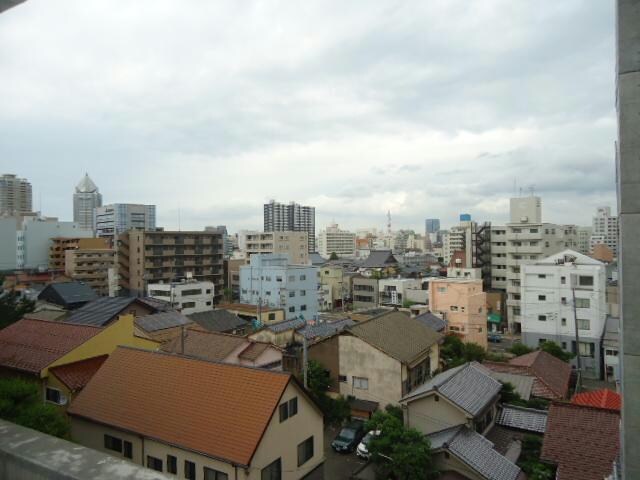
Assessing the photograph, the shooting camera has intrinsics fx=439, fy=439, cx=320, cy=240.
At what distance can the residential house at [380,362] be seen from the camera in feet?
63.6

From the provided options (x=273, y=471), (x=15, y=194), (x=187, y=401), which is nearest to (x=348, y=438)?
(x=273, y=471)

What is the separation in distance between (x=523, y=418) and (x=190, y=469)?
12.7m

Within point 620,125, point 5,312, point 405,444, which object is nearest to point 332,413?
point 405,444

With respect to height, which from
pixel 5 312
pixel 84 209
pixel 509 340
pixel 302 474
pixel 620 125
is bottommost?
pixel 509 340

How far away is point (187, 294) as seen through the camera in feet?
148

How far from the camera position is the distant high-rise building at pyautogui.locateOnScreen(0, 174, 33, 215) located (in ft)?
346

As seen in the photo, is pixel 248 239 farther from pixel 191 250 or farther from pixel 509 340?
pixel 509 340

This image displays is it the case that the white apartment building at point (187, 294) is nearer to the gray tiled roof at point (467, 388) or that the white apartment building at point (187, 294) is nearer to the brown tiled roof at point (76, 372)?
the brown tiled roof at point (76, 372)

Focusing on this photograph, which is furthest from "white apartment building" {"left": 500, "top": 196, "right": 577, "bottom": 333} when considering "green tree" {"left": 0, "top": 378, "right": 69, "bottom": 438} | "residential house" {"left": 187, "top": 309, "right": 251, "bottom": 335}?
"green tree" {"left": 0, "top": 378, "right": 69, "bottom": 438}

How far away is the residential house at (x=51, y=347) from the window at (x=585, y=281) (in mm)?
31757

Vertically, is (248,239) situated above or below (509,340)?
above

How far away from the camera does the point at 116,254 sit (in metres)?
56.3

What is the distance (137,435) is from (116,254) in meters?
50.1

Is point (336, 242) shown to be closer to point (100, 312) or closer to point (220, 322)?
point (220, 322)
